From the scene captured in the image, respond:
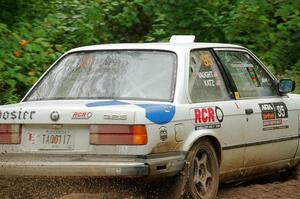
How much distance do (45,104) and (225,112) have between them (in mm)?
1776

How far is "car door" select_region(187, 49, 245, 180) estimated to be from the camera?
6.68m

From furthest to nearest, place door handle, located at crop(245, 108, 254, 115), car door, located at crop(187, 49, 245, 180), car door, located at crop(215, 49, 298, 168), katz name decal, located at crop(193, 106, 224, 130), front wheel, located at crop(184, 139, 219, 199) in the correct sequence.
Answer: car door, located at crop(215, 49, 298, 168) → door handle, located at crop(245, 108, 254, 115) → car door, located at crop(187, 49, 245, 180) → katz name decal, located at crop(193, 106, 224, 130) → front wheel, located at crop(184, 139, 219, 199)

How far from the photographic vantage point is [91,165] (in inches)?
235

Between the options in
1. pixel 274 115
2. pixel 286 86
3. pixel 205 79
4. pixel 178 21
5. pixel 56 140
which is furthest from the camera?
pixel 178 21

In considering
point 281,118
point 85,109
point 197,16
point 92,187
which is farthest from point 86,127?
point 197,16

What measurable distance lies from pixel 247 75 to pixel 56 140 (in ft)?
8.63

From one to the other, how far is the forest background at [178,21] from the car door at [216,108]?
485 centimetres

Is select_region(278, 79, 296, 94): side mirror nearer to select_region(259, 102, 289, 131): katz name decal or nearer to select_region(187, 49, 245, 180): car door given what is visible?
select_region(259, 102, 289, 131): katz name decal

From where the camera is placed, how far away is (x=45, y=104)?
653 cm

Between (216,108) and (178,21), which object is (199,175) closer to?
(216,108)

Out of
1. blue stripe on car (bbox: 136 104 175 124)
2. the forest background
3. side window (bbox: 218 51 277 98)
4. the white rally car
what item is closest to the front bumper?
the white rally car

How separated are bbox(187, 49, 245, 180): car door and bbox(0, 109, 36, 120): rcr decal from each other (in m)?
1.46

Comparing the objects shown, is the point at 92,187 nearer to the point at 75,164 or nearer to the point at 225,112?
the point at 75,164

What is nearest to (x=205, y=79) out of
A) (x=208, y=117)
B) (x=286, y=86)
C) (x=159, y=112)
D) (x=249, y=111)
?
(x=208, y=117)
